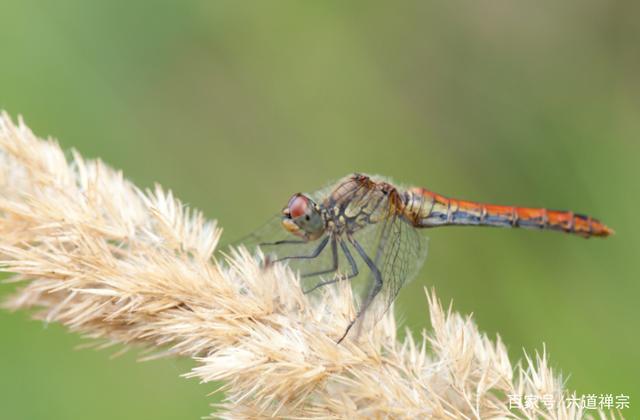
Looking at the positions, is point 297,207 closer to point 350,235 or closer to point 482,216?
point 350,235

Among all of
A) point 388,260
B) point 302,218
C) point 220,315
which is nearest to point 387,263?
point 388,260

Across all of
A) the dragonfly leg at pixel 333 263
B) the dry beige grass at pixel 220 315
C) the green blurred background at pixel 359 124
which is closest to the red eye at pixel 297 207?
the dragonfly leg at pixel 333 263

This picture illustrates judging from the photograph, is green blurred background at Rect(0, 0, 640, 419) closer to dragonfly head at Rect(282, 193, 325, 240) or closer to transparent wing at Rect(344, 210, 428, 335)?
transparent wing at Rect(344, 210, 428, 335)

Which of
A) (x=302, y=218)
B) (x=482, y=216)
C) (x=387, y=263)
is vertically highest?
(x=482, y=216)

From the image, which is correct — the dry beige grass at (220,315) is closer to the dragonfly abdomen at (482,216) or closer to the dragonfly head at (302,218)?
the dragonfly head at (302,218)

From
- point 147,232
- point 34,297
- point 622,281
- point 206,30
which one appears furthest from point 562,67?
point 34,297

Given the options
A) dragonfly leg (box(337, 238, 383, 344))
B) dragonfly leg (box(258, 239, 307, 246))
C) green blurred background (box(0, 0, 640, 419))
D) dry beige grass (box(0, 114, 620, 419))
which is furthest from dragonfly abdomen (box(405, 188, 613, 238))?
dry beige grass (box(0, 114, 620, 419))
